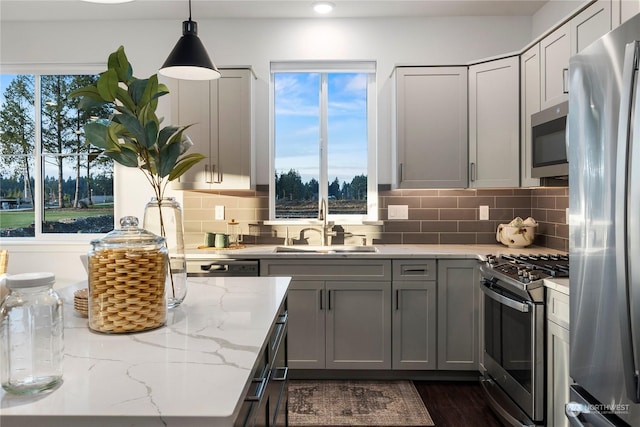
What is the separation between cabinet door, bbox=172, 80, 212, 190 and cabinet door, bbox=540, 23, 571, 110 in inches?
94.5

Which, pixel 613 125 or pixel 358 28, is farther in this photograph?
pixel 358 28

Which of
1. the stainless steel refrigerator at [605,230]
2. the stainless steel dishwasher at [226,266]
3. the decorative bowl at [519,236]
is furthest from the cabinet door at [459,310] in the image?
the stainless steel refrigerator at [605,230]

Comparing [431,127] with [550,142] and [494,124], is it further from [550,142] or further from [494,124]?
[550,142]

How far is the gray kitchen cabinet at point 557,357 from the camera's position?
2027mm

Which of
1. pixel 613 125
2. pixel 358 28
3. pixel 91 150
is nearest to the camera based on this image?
pixel 613 125

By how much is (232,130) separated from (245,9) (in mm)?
1029

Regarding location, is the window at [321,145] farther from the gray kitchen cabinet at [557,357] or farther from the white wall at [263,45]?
the gray kitchen cabinet at [557,357]

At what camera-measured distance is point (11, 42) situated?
154 inches

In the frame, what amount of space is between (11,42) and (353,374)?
4038mm

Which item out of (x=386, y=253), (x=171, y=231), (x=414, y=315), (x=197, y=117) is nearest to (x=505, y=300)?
(x=414, y=315)

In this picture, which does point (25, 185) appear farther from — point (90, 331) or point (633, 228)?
point (633, 228)

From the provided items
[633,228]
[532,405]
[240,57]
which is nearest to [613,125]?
[633,228]

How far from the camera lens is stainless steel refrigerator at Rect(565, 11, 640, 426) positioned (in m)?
1.29

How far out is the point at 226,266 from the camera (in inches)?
127
